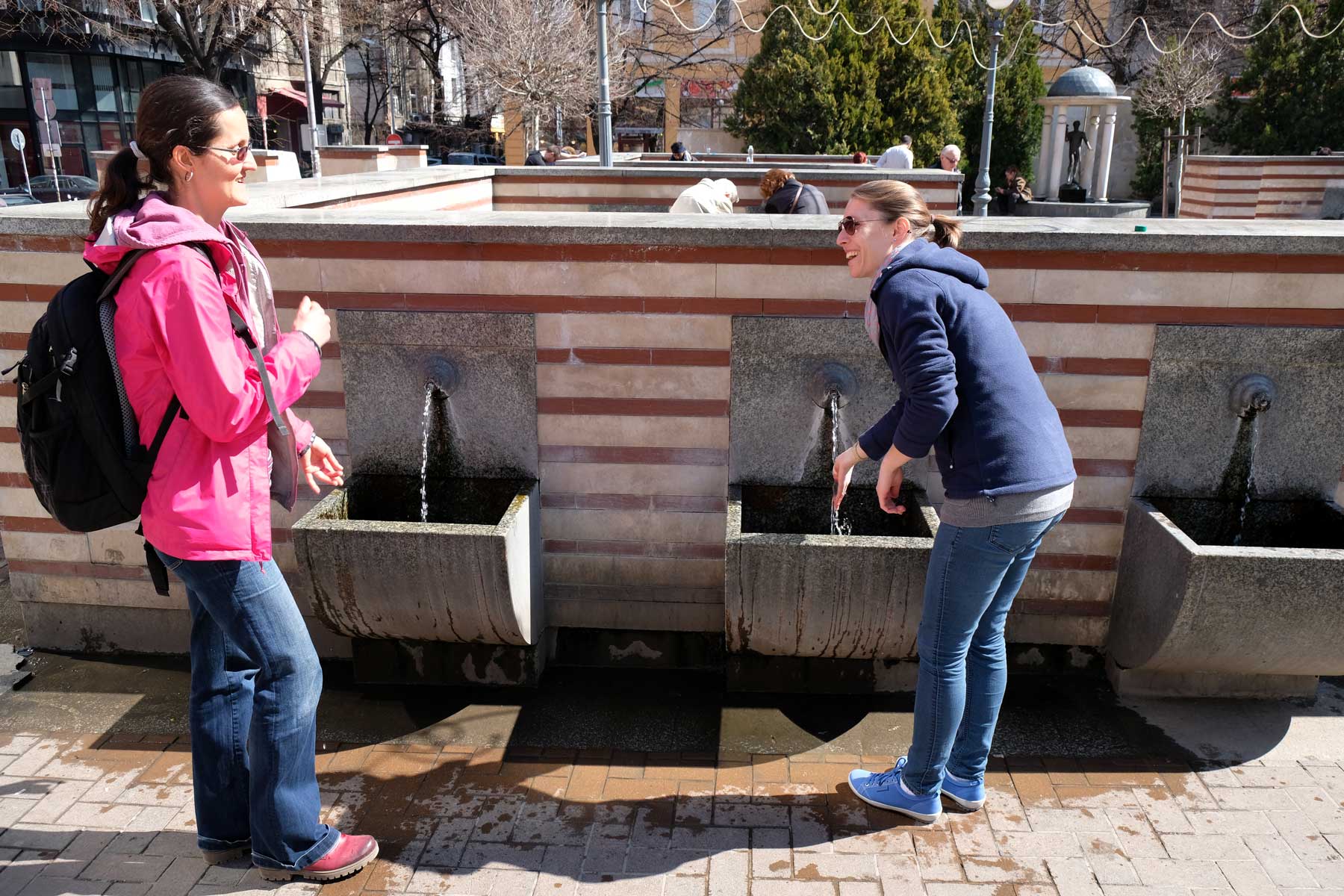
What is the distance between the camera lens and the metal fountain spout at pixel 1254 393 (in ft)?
14.1

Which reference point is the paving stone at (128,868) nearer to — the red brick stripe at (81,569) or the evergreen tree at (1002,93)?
the red brick stripe at (81,569)

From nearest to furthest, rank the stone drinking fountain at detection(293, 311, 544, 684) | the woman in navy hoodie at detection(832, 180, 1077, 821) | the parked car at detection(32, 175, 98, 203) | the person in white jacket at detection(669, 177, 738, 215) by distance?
the woman in navy hoodie at detection(832, 180, 1077, 821), the stone drinking fountain at detection(293, 311, 544, 684), the person in white jacket at detection(669, 177, 738, 215), the parked car at detection(32, 175, 98, 203)

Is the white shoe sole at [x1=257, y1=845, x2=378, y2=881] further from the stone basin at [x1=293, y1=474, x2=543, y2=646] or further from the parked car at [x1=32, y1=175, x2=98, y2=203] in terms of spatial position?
the parked car at [x1=32, y1=175, x2=98, y2=203]

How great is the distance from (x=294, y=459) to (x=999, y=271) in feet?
9.22

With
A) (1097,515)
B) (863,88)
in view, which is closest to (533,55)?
(863,88)

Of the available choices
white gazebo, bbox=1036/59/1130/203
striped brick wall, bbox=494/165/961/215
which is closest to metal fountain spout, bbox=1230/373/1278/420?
striped brick wall, bbox=494/165/961/215

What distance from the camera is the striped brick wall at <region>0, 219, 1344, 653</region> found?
4258 mm

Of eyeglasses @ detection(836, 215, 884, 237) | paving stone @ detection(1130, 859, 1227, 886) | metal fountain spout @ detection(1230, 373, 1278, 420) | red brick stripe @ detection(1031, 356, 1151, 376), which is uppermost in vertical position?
eyeglasses @ detection(836, 215, 884, 237)

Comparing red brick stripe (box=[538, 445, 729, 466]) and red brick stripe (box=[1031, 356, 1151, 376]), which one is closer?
red brick stripe (box=[1031, 356, 1151, 376])

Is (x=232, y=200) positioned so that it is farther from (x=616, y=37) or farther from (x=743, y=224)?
(x=616, y=37)

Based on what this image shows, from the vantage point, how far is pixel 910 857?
344cm

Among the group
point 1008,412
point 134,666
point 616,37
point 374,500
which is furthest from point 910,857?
point 616,37

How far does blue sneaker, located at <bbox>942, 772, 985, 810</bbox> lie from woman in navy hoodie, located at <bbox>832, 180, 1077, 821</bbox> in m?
0.17

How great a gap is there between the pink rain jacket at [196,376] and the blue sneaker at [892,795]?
2.19 meters
